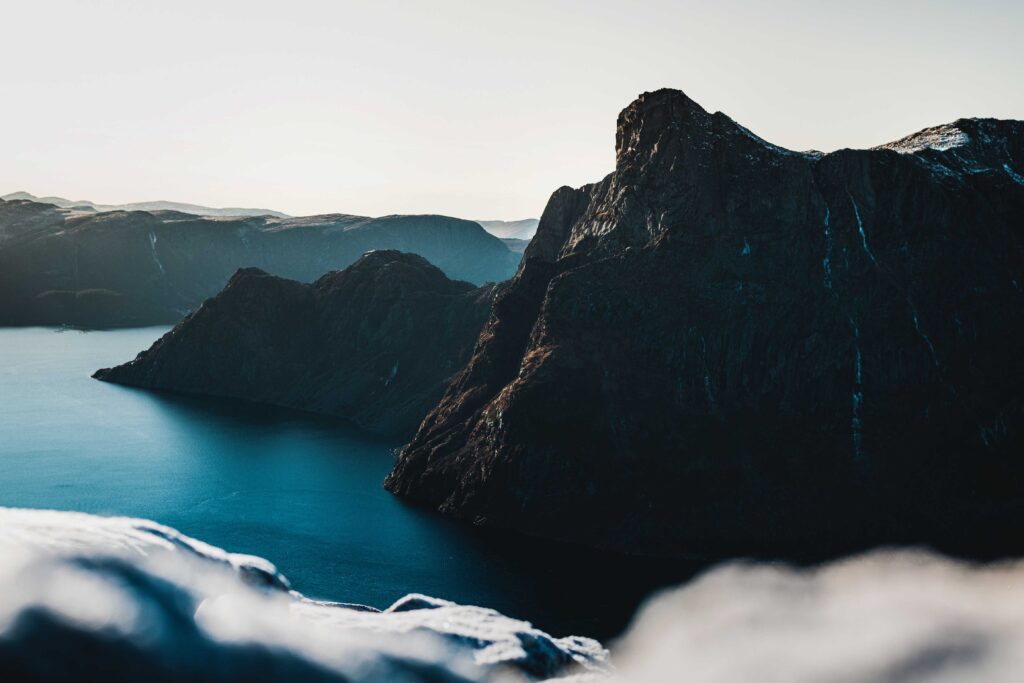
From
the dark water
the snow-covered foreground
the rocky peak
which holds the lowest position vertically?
the dark water

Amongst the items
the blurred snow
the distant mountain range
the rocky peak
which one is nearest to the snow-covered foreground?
the blurred snow

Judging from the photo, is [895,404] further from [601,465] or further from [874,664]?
[874,664]

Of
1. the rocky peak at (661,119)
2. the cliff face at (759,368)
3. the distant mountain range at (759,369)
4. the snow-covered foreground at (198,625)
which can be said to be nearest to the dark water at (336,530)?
the distant mountain range at (759,369)

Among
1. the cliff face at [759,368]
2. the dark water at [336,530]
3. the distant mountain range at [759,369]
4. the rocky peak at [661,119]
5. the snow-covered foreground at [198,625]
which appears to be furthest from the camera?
the rocky peak at [661,119]

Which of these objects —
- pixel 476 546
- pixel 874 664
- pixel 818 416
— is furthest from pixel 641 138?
pixel 874 664

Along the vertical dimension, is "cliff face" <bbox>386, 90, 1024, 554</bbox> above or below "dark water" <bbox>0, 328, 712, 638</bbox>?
above

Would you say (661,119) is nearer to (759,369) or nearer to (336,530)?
(759,369)

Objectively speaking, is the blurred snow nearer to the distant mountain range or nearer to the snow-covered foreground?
the snow-covered foreground

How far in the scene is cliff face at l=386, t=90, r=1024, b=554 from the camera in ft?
502

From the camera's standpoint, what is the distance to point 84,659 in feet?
118

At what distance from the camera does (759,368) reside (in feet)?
558

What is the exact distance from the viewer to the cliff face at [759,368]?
15312 cm

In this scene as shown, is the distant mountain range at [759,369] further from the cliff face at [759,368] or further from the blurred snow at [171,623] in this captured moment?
the blurred snow at [171,623]

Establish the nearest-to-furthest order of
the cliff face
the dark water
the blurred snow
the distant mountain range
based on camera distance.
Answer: the blurred snow < the dark water < the distant mountain range < the cliff face
